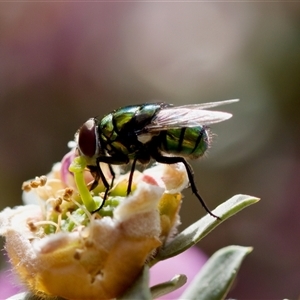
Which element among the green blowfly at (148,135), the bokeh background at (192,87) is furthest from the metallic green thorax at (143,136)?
the bokeh background at (192,87)

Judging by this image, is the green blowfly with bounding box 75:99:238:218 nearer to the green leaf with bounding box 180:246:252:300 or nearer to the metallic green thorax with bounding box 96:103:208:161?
the metallic green thorax with bounding box 96:103:208:161

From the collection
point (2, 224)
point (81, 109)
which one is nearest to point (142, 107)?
point (2, 224)

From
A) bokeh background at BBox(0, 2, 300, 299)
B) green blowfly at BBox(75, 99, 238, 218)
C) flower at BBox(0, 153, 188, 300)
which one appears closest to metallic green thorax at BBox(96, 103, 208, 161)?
green blowfly at BBox(75, 99, 238, 218)

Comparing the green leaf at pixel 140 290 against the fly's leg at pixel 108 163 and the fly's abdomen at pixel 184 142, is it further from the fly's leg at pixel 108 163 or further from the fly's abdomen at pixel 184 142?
the fly's abdomen at pixel 184 142

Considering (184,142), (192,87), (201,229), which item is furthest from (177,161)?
(192,87)

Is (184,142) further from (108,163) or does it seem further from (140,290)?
(140,290)

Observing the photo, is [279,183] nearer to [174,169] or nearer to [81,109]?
[81,109]
